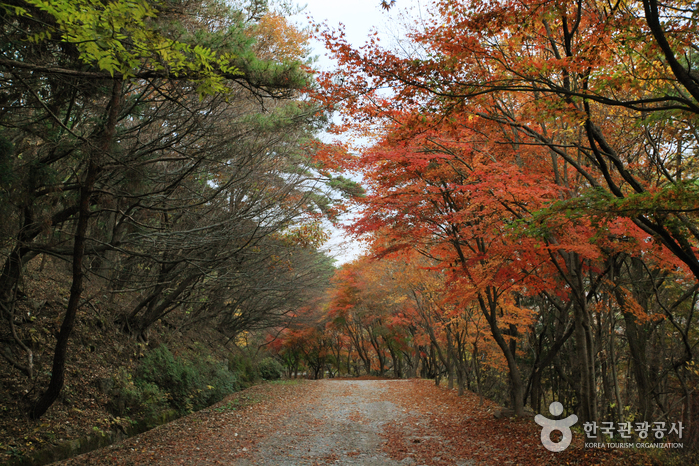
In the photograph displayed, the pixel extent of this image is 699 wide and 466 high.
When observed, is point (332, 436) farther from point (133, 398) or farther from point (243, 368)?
point (243, 368)

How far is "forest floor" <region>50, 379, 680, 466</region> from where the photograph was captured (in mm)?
6073

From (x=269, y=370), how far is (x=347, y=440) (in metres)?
15.0

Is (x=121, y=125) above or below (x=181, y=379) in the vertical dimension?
above

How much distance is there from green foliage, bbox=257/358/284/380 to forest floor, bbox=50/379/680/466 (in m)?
9.83

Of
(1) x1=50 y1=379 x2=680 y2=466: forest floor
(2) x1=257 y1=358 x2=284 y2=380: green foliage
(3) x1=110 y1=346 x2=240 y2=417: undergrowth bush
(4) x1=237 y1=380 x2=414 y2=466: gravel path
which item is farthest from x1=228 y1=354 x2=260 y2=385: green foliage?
(4) x1=237 y1=380 x2=414 y2=466: gravel path

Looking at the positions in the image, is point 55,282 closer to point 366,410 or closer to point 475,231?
point 366,410

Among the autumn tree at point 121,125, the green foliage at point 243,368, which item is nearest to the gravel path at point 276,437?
the autumn tree at point 121,125

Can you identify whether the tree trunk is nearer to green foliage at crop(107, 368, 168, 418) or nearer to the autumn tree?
the autumn tree

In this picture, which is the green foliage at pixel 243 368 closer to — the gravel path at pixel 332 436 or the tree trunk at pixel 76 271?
the gravel path at pixel 332 436

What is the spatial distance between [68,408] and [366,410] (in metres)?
7.27

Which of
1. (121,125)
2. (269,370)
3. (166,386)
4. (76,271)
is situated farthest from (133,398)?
(269,370)

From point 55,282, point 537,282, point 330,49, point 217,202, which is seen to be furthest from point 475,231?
point 55,282

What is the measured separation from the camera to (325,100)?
685 cm

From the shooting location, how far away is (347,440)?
305 inches
